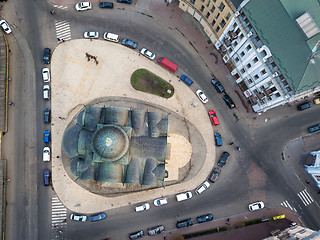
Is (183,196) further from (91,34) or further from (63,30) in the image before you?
(63,30)

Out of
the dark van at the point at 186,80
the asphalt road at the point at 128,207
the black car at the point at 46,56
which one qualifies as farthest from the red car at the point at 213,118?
the black car at the point at 46,56

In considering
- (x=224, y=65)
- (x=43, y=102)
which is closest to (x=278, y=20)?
(x=224, y=65)

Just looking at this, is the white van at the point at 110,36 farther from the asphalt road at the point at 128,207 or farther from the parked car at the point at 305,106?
the parked car at the point at 305,106

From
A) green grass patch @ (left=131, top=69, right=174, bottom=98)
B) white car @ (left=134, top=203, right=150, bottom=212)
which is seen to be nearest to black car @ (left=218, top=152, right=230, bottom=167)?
green grass patch @ (left=131, top=69, right=174, bottom=98)

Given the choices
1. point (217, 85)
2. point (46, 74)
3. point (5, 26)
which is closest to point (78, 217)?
point (46, 74)

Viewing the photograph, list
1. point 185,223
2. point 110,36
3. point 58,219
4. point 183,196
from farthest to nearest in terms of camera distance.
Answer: point 110,36, point 183,196, point 185,223, point 58,219

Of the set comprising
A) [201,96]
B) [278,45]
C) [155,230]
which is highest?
[201,96]

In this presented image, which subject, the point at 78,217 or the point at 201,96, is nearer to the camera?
the point at 78,217

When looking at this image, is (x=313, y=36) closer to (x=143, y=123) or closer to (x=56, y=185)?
(x=143, y=123)
